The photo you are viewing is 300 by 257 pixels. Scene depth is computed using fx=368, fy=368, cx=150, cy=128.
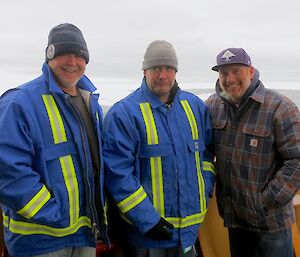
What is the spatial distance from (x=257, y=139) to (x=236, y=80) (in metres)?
0.42

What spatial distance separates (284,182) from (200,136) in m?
0.62

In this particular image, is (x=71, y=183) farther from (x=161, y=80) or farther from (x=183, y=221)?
(x=161, y=80)

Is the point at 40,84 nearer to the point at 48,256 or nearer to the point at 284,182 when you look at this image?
the point at 48,256

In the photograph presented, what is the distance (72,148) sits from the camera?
2018 millimetres

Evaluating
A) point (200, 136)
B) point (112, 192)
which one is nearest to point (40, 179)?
point (112, 192)

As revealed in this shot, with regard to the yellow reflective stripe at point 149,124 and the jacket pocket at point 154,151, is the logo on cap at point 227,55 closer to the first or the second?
the yellow reflective stripe at point 149,124

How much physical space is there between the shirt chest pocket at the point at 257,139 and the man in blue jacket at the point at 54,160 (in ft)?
3.23

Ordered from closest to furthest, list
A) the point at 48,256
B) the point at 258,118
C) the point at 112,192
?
the point at 48,256 → the point at 112,192 → the point at 258,118

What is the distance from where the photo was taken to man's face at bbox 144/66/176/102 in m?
2.42

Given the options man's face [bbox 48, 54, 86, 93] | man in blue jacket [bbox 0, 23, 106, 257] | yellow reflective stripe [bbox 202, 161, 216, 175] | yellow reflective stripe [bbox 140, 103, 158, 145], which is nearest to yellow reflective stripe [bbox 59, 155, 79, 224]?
man in blue jacket [bbox 0, 23, 106, 257]

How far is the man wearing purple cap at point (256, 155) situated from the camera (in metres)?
2.36

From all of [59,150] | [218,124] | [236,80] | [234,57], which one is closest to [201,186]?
[218,124]

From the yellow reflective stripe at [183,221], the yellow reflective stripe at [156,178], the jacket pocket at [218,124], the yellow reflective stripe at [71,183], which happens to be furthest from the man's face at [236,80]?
the yellow reflective stripe at [71,183]

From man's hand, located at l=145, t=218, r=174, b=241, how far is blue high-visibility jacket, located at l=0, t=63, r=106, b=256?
0.30 metres
